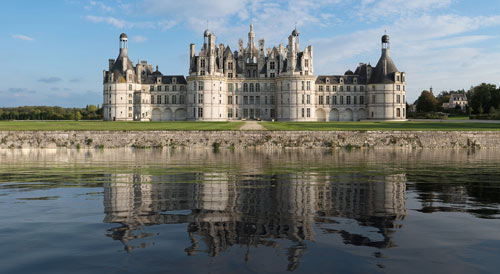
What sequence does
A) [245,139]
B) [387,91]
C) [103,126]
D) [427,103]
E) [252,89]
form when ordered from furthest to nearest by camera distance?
[427,103], [252,89], [387,91], [103,126], [245,139]

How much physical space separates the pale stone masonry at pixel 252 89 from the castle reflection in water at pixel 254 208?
2712 inches

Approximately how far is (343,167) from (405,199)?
8740 mm

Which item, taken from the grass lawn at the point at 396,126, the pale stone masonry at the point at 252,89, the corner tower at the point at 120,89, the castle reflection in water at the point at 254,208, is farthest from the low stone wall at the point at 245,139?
the corner tower at the point at 120,89

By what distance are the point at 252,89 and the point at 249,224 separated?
265ft

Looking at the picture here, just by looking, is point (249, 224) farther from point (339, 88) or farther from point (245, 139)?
point (339, 88)

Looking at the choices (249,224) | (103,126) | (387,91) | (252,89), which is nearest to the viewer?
(249,224)

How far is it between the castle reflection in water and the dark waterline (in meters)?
0.03

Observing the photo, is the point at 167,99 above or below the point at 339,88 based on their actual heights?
below

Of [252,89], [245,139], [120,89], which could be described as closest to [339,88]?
[252,89]

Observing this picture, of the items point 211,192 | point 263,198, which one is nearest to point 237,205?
point 263,198

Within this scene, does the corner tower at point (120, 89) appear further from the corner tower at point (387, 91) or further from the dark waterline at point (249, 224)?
the dark waterline at point (249, 224)

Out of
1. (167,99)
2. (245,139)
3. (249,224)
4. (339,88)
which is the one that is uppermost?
(339,88)

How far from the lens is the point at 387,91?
85.1 m

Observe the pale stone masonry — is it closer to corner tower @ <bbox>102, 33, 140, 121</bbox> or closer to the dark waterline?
corner tower @ <bbox>102, 33, 140, 121</bbox>
